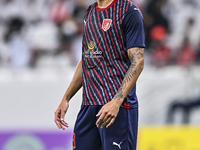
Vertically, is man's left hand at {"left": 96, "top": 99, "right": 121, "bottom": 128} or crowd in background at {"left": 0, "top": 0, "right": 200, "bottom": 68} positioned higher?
crowd in background at {"left": 0, "top": 0, "right": 200, "bottom": 68}

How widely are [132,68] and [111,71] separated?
181 millimetres

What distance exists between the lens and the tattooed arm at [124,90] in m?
2.35

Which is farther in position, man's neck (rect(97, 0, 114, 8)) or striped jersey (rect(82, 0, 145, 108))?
man's neck (rect(97, 0, 114, 8))

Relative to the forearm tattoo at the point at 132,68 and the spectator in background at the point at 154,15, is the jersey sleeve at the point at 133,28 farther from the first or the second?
the spectator in background at the point at 154,15

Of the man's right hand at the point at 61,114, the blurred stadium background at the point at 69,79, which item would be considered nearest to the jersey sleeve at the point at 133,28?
the man's right hand at the point at 61,114

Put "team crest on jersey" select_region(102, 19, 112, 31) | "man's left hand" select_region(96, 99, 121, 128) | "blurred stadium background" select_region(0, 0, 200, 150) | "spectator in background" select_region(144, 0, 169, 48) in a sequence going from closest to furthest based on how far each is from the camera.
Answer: "man's left hand" select_region(96, 99, 121, 128) < "team crest on jersey" select_region(102, 19, 112, 31) < "blurred stadium background" select_region(0, 0, 200, 150) < "spectator in background" select_region(144, 0, 169, 48)

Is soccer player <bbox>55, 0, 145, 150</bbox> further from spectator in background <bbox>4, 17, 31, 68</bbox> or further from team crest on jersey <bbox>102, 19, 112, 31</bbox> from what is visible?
spectator in background <bbox>4, 17, 31, 68</bbox>

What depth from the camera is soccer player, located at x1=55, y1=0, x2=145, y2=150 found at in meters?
2.52

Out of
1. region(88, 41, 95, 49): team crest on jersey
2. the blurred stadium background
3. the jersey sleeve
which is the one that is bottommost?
the blurred stadium background

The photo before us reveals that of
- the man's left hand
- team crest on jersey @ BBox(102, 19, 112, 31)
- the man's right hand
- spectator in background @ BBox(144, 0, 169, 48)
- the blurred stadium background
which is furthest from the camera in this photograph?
spectator in background @ BBox(144, 0, 169, 48)

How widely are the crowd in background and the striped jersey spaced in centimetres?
429

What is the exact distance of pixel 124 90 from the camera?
244cm

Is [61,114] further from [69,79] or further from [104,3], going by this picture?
[69,79]

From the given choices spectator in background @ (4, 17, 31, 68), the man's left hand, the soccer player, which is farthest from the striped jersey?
spectator in background @ (4, 17, 31, 68)
